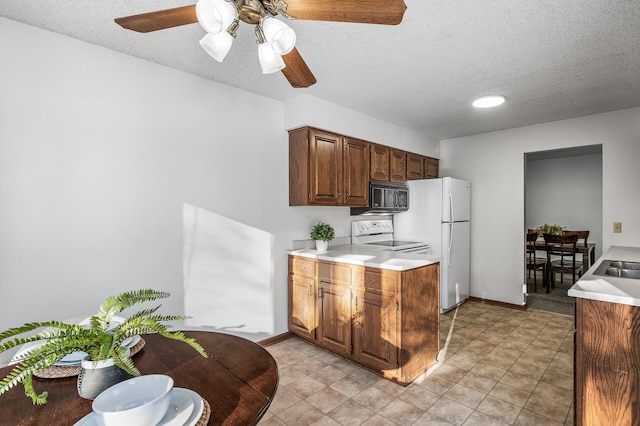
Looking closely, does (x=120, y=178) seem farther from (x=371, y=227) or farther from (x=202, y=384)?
(x=371, y=227)

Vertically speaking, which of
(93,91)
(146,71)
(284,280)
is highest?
(146,71)

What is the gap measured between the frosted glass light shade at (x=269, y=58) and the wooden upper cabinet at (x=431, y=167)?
3754 millimetres

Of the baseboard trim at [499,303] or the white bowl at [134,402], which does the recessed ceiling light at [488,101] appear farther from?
the white bowl at [134,402]

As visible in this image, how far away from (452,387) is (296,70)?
242 centimetres

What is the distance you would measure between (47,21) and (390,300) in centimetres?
288

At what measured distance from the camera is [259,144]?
3.11 meters

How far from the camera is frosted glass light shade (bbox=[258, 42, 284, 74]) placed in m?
1.35

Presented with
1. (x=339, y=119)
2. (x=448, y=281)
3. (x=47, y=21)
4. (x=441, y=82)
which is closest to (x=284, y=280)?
(x=339, y=119)

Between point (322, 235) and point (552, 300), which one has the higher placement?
point (322, 235)

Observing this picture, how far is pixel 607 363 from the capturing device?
1486 mm

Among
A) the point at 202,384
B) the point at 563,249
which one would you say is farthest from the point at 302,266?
the point at 563,249

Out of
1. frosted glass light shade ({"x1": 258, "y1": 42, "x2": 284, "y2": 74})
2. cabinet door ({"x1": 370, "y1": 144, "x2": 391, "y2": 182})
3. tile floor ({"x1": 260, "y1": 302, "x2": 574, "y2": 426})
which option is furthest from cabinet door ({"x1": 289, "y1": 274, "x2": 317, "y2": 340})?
frosted glass light shade ({"x1": 258, "y1": 42, "x2": 284, "y2": 74})

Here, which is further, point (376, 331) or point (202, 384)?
point (376, 331)

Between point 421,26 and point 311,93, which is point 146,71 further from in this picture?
point 421,26
